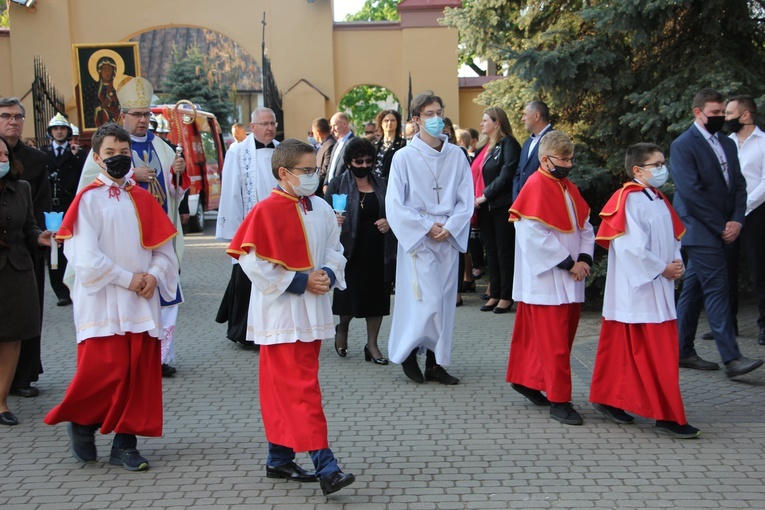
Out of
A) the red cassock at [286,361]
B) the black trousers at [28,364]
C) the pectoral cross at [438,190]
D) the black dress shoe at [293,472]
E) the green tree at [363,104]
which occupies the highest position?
the green tree at [363,104]

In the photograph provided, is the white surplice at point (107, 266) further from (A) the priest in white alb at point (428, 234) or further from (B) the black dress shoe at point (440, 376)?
(B) the black dress shoe at point (440, 376)

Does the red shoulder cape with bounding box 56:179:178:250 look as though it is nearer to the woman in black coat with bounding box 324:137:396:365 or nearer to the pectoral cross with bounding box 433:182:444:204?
the pectoral cross with bounding box 433:182:444:204

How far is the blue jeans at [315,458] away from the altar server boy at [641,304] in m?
2.17

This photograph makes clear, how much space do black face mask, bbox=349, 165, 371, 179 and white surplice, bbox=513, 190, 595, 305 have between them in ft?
6.35

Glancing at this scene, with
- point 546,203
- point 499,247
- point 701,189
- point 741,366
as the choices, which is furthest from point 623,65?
point 546,203

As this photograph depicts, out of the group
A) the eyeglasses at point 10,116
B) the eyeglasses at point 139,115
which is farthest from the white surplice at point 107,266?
the eyeglasses at point 139,115

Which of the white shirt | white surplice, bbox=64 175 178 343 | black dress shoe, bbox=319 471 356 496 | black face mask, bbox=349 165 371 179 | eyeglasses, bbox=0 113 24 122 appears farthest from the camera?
the white shirt

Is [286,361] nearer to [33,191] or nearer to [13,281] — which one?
[13,281]

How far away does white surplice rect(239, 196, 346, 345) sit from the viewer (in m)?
5.00

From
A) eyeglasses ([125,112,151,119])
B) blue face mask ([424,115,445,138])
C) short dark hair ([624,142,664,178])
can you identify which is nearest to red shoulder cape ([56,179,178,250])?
eyeglasses ([125,112,151,119])

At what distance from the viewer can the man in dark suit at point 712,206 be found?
23.1ft

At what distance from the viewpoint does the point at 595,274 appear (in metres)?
9.77

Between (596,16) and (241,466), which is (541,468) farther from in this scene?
(596,16)

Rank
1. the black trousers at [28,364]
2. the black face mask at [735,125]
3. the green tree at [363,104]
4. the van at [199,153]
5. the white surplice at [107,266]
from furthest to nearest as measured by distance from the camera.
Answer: the green tree at [363,104], the van at [199,153], the black face mask at [735,125], the black trousers at [28,364], the white surplice at [107,266]
